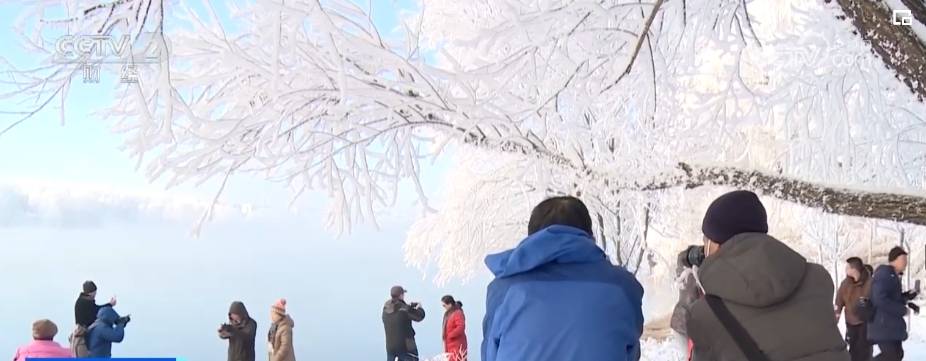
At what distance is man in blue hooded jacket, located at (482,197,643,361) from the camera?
2129mm

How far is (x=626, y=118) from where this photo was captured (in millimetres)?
6977

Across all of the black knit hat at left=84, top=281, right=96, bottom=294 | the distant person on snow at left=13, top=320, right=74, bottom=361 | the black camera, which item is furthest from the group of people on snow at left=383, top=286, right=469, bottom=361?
the black camera

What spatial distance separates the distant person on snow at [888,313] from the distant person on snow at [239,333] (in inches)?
225

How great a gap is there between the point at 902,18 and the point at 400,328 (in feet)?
21.8

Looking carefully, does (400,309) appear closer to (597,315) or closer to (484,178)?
(484,178)

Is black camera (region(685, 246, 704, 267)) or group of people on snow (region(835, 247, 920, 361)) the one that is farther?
group of people on snow (region(835, 247, 920, 361))

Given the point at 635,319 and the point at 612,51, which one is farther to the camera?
the point at 612,51

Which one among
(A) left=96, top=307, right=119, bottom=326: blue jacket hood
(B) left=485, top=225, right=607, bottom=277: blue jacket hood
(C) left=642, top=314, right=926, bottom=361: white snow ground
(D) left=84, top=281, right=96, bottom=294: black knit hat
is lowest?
(C) left=642, top=314, right=926, bottom=361: white snow ground

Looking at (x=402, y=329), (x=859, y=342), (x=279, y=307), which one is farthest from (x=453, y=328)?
(x=859, y=342)

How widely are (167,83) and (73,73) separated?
2.55 feet

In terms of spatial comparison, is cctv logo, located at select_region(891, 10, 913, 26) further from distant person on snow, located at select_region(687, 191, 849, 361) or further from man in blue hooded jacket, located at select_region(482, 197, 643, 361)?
man in blue hooded jacket, located at select_region(482, 197, 643, 361)

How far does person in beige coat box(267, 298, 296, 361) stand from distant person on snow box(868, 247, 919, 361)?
5.35m

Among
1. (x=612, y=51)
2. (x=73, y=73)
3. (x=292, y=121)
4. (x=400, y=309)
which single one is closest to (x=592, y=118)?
(x=400, y=309)

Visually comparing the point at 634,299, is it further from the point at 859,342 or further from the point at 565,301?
the point at 859,342
